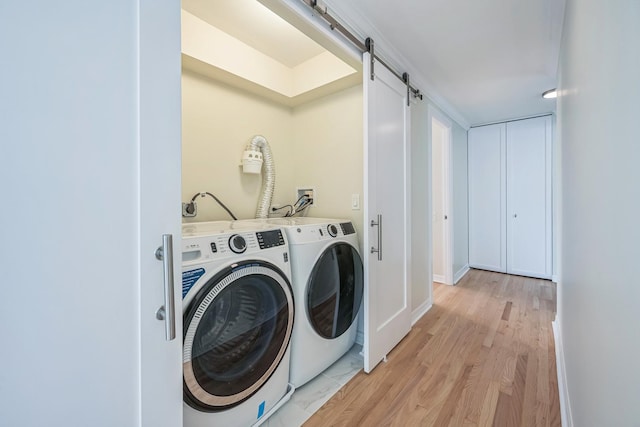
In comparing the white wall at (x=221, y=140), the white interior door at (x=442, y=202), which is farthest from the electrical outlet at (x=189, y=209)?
the white interior door at (x=442, y=202)

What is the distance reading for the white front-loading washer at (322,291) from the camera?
147 cm

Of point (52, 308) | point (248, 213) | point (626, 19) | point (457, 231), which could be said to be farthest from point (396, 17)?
point (457, 231)

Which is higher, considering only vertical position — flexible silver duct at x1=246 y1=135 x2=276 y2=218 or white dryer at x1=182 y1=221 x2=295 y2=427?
flexible silver duct at x1=246 y1=135 x2=276 y2=218

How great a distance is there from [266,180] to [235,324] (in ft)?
4.13

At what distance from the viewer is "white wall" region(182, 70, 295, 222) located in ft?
5.91

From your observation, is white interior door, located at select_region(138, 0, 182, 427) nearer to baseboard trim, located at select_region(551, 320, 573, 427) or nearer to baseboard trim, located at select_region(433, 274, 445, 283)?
baseboard trim, located at select_region(551, 320, 573, 427)

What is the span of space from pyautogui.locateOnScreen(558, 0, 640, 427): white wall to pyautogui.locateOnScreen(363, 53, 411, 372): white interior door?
38.6 inches

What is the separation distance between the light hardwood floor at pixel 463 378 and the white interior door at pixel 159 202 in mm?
947

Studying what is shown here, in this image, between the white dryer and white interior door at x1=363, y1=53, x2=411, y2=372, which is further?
white interior door at x1=363, y1=53, x2=411, y2=372

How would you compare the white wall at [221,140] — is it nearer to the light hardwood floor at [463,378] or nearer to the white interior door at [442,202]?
the light hardwood floor at [463,378]

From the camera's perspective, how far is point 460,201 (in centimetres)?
382

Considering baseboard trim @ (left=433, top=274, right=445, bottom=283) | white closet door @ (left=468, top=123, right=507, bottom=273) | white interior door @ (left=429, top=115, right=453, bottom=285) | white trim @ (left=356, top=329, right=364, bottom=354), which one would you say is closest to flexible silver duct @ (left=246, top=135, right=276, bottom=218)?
white trim @ (left=356, top=329, right=364, bottom=354)

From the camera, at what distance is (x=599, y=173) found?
77 centimetres

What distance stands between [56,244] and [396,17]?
2.04 metres
